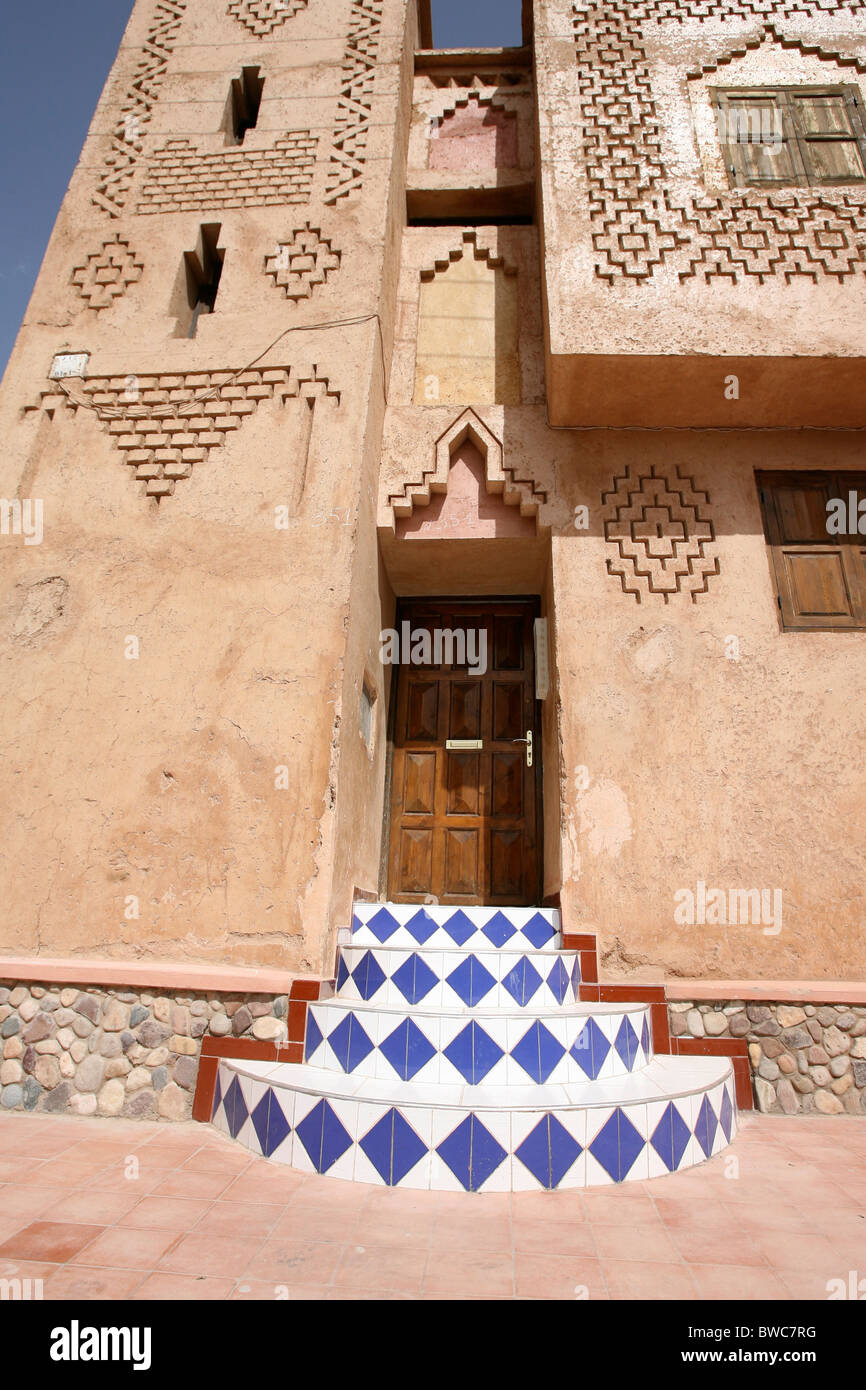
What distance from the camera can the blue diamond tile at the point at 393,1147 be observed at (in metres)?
2.74

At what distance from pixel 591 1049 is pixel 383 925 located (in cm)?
149

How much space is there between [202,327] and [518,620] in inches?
129

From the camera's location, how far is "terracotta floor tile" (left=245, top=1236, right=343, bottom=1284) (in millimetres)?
2037

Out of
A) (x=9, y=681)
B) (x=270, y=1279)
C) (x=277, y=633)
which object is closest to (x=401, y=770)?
(x=277, y=633)

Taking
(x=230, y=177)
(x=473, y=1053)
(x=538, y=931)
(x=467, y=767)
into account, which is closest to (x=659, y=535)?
(x=467, y=767)

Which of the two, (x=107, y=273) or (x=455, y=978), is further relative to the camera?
(x=107, y=273)

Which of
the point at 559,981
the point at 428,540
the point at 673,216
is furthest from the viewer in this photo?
the point at 428,540

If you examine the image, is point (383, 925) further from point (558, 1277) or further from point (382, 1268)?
point (558, 1277)

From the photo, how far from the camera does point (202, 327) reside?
5.41 metres

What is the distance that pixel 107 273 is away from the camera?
5.75 meters

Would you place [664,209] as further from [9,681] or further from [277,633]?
[9,681]

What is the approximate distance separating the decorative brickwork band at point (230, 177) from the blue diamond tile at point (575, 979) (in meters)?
5.97

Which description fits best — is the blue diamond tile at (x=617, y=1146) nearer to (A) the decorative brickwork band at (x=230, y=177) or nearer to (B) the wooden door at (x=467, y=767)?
(B) the wooden door at (x=467, y=767)

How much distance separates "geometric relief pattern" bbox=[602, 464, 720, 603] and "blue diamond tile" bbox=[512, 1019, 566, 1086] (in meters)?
2.94
